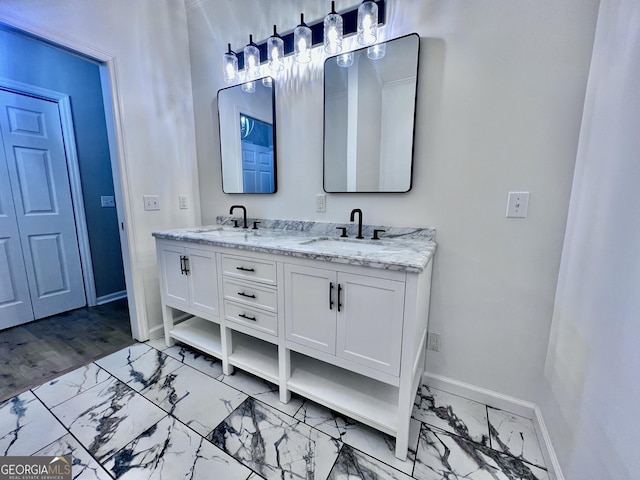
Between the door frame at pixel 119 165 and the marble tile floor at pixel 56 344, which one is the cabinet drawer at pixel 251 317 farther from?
the marble tile floor at pixel 56 344

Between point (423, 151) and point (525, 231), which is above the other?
point (423, 151)

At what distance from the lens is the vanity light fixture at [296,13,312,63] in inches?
61.0

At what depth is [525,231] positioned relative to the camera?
1262 mm

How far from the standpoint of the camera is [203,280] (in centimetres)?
165

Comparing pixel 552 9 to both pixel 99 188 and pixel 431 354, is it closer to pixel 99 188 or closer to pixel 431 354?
pixel 431 354

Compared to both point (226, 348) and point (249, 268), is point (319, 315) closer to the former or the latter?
point (249, 268)

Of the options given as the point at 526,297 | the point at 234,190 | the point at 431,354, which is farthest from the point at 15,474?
the point at 526,297

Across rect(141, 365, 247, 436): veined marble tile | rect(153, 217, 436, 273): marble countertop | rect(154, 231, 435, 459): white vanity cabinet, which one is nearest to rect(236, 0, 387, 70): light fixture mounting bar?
rect(153, 217, 436, 273): marble countertop

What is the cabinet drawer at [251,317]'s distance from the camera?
1402mm

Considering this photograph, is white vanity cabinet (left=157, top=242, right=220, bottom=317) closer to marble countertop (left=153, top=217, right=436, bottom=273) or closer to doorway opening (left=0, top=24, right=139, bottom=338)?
marble countertop (left=153, top=217, right=436, bottom=273)

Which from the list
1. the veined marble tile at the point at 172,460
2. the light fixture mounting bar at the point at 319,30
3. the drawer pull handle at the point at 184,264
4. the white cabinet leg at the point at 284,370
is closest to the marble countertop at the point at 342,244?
the drawer pull handle at the point at 184,264

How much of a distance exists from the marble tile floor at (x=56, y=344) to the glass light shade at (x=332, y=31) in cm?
250

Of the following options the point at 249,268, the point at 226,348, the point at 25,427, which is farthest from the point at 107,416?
the point at 249,268

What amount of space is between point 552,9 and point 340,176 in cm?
117
